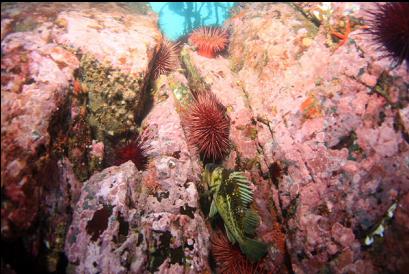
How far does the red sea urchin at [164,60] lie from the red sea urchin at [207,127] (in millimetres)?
1256

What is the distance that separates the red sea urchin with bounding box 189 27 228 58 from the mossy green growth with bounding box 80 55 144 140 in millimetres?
2204

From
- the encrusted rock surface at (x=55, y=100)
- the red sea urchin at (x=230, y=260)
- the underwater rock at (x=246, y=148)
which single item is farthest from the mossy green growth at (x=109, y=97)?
the red sea urchin at (x=230, y=260)

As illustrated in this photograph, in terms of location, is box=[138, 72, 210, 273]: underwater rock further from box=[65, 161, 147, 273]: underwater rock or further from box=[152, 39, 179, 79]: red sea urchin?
box=[152, 39, 179, 79]: red sea urchin

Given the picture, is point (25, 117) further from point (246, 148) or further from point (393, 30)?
point (393, 30)

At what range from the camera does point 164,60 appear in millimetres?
5801

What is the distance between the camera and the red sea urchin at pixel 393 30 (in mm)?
3848

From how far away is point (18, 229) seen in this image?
2.99 meters

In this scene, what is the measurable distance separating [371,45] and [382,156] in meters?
1.84

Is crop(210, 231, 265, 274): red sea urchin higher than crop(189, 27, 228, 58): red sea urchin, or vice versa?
crop(189, 27, 228, 58): red sea urchin

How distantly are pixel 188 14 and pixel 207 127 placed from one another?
17.5 feet

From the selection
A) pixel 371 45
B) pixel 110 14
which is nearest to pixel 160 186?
pixel 110 14

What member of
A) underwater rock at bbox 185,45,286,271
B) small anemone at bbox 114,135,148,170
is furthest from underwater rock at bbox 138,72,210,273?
underwater rock at bbox 185,45,286,271

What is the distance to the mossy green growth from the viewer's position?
4405 millimetres

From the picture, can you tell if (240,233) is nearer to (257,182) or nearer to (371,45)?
(257,182)
